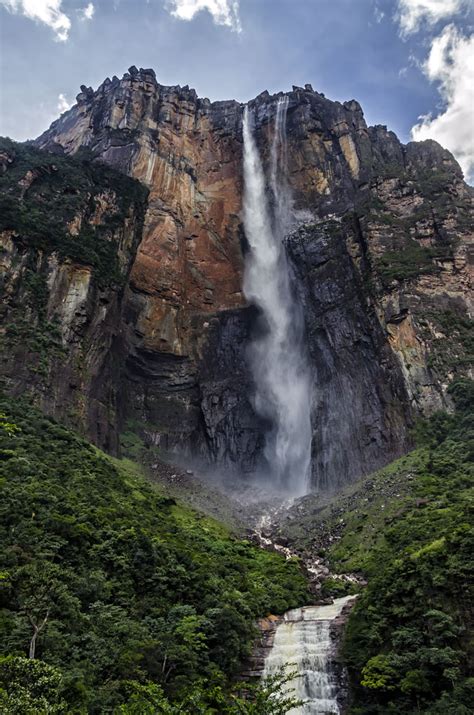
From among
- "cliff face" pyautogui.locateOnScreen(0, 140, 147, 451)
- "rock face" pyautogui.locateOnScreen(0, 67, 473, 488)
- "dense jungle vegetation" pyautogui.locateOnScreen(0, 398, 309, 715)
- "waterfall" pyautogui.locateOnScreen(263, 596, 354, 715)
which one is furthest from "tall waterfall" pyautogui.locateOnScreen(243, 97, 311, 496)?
"waterfall" pyautogui.locateOnScreen(263, 596, 354, 715)

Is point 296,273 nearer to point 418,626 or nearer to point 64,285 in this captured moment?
point 64,285

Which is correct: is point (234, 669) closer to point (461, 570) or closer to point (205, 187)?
point (461, 570)

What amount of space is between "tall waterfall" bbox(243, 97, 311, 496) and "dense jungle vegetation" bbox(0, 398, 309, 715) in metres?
24.6

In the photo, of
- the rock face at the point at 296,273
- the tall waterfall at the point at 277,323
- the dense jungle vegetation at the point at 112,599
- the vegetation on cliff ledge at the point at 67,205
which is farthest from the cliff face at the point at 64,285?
the tall waterfall at the point at 277,323

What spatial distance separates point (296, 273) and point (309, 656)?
140ft

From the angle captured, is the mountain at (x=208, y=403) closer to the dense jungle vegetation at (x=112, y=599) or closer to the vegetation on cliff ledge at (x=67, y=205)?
the dense jungle vegetation at (x=112, y=599)

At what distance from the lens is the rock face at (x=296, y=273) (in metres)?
41.6

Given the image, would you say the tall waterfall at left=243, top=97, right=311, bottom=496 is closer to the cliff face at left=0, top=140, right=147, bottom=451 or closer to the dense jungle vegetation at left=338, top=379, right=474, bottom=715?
the cliff face at left=0, top=140, right=147, bottom=451

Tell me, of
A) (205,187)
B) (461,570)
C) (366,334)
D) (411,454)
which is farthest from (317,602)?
(205,187)

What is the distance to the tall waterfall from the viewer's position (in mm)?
50312

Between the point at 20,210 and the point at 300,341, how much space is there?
29672mm

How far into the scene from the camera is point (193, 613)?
1509 cm

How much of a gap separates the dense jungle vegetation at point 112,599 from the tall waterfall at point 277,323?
968 inches

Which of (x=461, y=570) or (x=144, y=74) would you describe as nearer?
(x=461, y=570)
